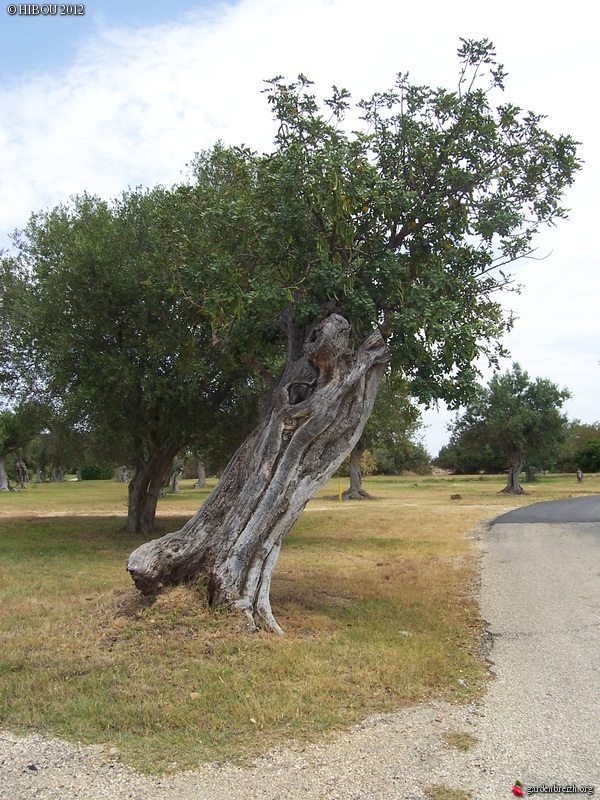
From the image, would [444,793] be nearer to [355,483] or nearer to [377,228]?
[377,228]

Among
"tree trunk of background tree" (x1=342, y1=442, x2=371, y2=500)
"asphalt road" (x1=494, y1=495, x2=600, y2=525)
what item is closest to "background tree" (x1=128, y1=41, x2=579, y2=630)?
"asphalt road" (x1=494, y1=495, x2=600, y2=525)

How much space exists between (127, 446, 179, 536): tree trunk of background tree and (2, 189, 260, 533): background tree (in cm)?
158

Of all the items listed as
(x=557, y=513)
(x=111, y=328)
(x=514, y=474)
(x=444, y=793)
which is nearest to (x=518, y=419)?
(x=514, y=474)

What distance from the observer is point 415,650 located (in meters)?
6.60

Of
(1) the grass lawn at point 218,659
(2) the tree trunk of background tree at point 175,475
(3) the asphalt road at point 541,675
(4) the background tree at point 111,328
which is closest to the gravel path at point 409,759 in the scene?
(3) the asphalt road at point 541,675

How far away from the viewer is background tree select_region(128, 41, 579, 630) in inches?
301

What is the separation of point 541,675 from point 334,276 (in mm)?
4908

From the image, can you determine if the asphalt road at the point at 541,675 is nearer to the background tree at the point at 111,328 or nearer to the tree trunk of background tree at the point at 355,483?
the background tree at the point at 111,328

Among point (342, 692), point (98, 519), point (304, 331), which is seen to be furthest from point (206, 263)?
point (98, 519)

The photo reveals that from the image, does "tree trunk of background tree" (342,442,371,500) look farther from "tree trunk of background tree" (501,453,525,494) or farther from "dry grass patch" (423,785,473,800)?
"dry grass patch" (423,785,473,800)

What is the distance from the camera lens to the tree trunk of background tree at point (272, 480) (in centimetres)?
736

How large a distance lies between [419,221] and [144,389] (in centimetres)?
741

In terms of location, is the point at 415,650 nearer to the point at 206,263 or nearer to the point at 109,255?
the point at 206,263

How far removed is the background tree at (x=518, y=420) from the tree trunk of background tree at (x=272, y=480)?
1277 inches
